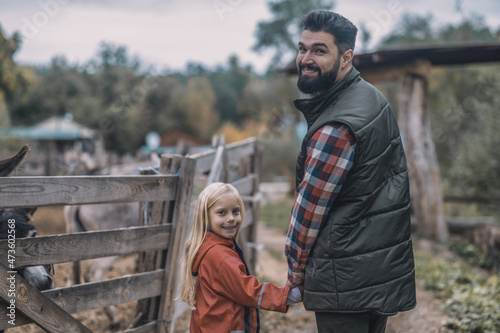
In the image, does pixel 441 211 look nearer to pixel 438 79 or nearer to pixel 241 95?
pixel 438 79

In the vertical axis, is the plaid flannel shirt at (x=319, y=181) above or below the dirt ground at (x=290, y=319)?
above

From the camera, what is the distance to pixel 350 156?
1.96 meters

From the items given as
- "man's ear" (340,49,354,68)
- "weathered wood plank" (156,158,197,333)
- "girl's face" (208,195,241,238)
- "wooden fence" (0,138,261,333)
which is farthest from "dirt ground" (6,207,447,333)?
"man's ear" (340,49,354,68)

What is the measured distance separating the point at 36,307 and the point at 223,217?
3.52 feet

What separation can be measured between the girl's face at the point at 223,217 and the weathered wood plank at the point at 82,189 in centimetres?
69

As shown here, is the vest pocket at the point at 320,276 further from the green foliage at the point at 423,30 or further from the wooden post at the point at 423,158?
the green foliage at the point at 423,30

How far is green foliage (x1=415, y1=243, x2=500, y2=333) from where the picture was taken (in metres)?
4.07

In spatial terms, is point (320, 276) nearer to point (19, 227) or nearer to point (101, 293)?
point (101, 293)

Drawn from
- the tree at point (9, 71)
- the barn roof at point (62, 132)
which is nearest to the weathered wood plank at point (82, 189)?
the tree at point (9, 71)

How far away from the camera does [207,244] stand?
7.54ft

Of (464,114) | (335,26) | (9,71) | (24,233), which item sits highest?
Answer: (9,71)

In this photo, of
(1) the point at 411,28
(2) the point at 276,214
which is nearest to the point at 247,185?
(2) the point at 276,214

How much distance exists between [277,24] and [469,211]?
28.8 m

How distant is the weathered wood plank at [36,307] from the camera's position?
218 cm
